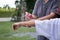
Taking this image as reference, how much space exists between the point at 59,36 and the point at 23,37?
3.89 metres

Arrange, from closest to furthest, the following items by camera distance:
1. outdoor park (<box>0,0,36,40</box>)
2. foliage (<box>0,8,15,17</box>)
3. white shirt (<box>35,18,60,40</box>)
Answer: white shirt (<box>35,18,60,40</box>) → outdoor park (<box>0,0,36,40</box>) → foliage (<box>0,8,15,17</box>)

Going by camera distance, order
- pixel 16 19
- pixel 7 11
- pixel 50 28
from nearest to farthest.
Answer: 1. pixel 50 28
2. pixel 16 19
3. pixel 7 11

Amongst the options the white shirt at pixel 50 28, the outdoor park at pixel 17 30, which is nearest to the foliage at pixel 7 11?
the outdoor park at pixel 17 30

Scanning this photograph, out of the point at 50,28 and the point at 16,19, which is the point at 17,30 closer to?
the point at 16,19

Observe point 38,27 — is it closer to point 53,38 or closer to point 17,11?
point 53,38

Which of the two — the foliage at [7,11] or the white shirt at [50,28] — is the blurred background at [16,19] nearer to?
the foliage at [7,11]

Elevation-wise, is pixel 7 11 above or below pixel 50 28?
below

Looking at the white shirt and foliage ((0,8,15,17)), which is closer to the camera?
the white shirt

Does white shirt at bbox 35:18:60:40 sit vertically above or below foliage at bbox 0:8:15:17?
above

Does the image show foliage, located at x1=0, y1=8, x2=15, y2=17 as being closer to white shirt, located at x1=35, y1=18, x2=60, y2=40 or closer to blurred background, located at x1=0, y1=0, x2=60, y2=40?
blurred background, located at x1=0, y1=0, x2=60, y2=40

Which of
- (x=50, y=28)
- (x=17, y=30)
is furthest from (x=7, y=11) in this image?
(x=50, y=28)

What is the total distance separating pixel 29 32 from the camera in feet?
16.8

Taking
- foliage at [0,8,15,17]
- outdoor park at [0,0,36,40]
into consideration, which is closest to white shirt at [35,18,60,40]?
outdoor park at [0,0,36,40]

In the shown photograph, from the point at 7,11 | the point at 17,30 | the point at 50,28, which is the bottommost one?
the point at 17,30
